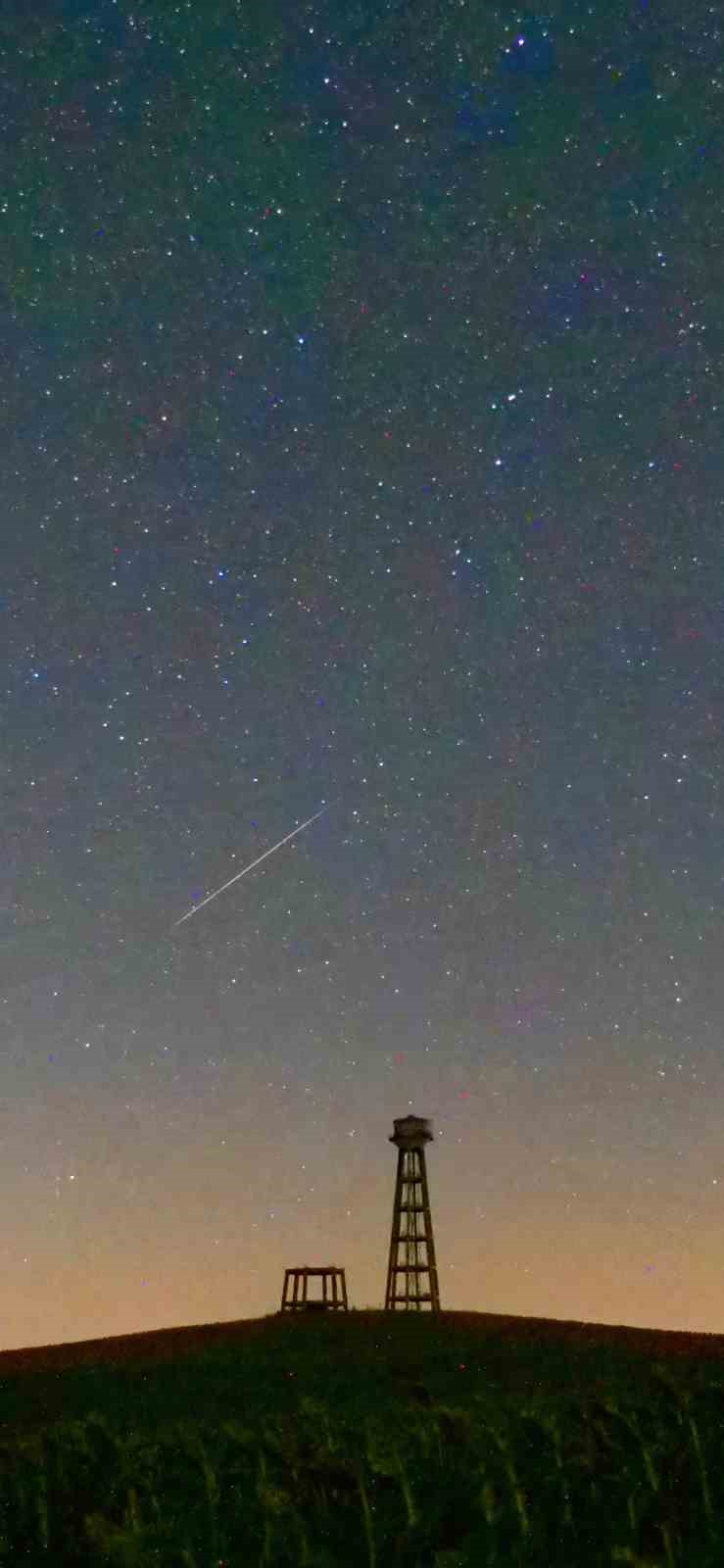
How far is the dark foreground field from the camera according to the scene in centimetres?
954

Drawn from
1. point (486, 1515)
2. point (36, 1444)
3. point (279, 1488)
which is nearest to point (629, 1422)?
point (486, 1515)

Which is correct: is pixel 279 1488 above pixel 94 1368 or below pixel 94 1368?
below

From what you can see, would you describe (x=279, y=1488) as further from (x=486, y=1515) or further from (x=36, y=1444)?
(x=36, y=1444)

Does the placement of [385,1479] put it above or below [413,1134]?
below

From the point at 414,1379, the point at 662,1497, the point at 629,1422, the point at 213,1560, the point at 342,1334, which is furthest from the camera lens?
the point at 342,1334

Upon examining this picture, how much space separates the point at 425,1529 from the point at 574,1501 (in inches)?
56.1

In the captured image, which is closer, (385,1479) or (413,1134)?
(385,1479)

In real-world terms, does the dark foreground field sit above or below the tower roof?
below

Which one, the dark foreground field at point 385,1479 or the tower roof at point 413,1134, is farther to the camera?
the tower roof at point 413,1134

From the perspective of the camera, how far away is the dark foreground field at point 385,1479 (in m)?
9.54

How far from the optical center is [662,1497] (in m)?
10.7

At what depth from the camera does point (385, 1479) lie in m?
10.8

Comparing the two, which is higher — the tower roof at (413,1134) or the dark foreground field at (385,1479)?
the tower roof at (413,1134)

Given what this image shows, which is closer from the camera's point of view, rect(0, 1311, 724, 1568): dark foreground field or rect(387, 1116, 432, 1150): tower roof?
rect(0, 1311, 724, 1568): dark foreground field
